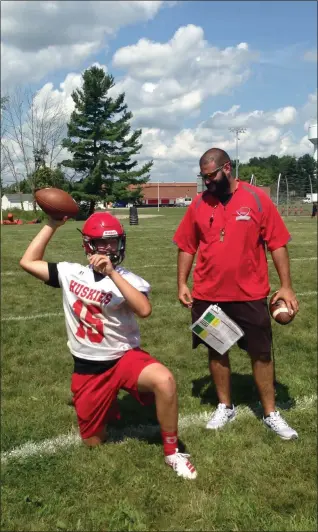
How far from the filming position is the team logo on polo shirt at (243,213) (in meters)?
3.83

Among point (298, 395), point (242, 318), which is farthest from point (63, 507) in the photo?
point (298, 395)

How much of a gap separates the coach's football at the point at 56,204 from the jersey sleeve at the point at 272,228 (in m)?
1.33

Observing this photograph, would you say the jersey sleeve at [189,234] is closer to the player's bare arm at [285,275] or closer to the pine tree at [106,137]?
the player's bare arm at [285,275]

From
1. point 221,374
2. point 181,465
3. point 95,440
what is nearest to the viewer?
point 181,465

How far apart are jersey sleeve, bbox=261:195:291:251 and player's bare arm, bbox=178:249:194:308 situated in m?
0.64

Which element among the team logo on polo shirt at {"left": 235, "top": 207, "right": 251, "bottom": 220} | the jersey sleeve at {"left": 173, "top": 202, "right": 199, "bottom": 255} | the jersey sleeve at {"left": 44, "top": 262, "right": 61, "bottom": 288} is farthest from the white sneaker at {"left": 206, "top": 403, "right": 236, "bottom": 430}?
the jersey sleeve at {"left": 44, "top": 262, "right": 61, "bottom": 288}

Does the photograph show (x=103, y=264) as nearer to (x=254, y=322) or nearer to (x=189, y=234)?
(x=189, y=234)

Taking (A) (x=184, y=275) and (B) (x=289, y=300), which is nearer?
(B) (x=289, y=300)

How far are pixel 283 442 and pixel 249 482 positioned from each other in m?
0.63

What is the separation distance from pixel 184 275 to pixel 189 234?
34 centimetres

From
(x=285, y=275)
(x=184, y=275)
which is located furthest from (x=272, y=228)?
(x=184, y=275)

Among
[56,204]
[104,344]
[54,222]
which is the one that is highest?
[56,204]

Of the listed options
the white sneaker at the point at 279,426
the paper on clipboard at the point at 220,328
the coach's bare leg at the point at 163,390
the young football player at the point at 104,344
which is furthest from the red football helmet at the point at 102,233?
the white sneaker at the point at 279,426

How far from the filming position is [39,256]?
3650mm
